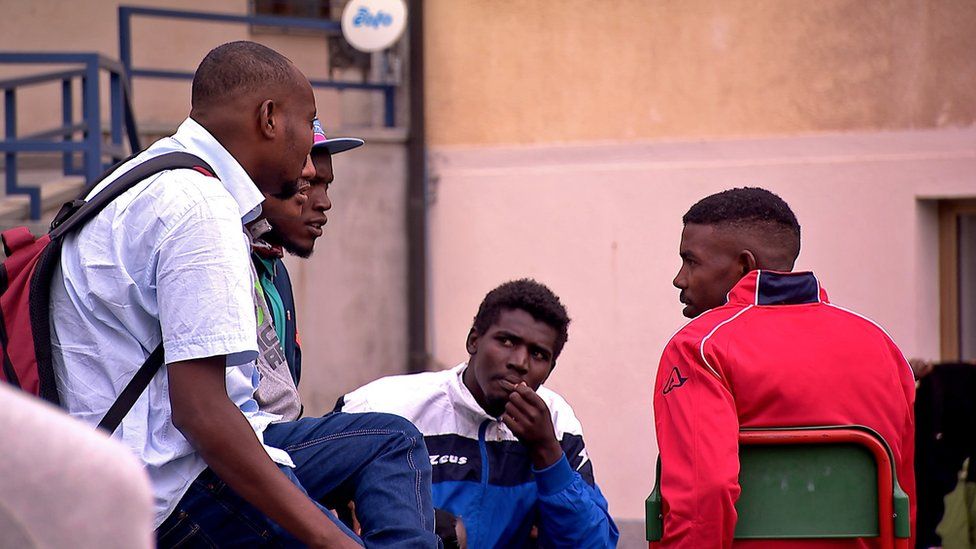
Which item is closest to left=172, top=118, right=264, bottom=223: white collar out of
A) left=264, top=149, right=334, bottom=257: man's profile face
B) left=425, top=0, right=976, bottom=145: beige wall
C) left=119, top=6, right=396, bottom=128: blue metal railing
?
left=264, top=149, right=334, bottom=257: man's profile face

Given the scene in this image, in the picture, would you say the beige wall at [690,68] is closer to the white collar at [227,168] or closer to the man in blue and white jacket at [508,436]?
the man in blue and white jacket at [508,436]

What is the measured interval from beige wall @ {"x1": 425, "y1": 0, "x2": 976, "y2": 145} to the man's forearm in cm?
598

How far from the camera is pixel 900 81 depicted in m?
7.70

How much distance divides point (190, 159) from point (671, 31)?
5.97 m

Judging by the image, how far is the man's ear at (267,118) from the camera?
271 cm

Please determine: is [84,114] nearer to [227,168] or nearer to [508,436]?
[508,436]

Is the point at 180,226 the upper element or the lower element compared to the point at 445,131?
lower

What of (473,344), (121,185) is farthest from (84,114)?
(121,185)

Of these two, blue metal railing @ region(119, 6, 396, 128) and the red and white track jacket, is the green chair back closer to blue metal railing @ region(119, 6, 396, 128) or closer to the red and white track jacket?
the red and white track jacket

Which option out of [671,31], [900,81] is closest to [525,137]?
[671,31]

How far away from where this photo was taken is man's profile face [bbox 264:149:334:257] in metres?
3.59

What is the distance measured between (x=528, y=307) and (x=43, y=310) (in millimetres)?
2108

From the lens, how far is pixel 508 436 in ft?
13.7

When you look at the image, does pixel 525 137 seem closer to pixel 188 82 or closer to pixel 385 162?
pixel 385 162
